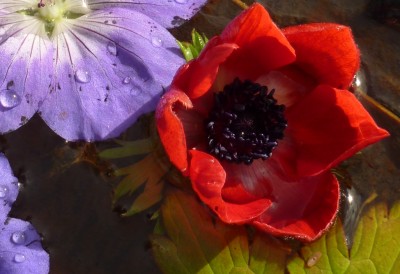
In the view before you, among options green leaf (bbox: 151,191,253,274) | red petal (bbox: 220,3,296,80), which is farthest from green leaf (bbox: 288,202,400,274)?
red petal (bbox: 220,3,296,80)

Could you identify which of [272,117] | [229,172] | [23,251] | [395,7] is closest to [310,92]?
[272,117]

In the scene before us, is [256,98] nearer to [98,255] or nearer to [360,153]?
[360,153]

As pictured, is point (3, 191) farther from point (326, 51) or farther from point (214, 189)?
point (326, 51)

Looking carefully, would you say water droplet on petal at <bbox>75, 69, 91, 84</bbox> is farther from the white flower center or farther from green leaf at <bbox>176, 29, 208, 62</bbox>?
green leaf at <bbox>176, 29, 208, 62</bbox>

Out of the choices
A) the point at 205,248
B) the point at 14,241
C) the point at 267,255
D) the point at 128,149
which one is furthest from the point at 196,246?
the point at 14,241

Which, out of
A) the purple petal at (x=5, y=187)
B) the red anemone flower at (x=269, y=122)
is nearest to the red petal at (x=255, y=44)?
the red anemone flower at (x=269, y=122)
